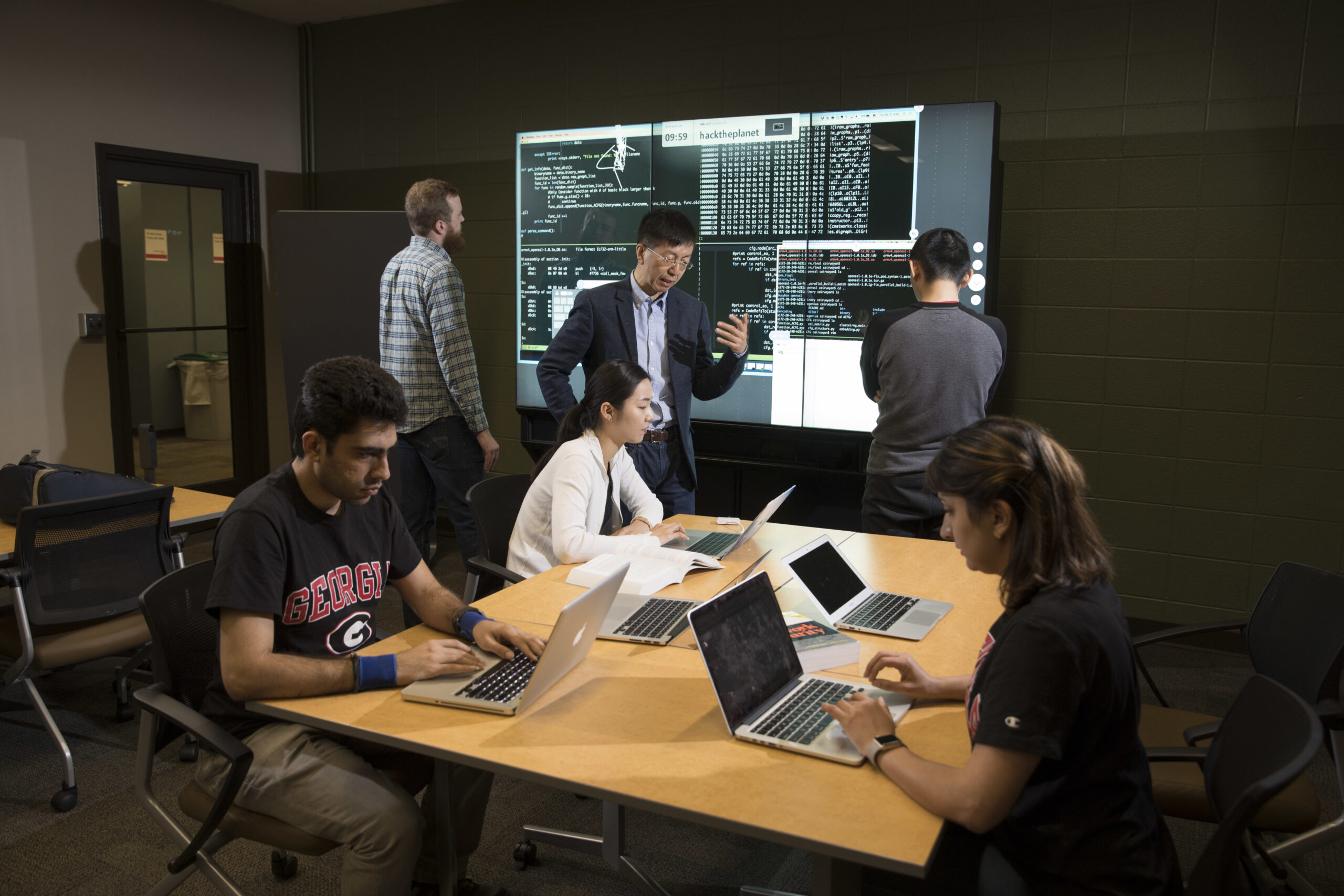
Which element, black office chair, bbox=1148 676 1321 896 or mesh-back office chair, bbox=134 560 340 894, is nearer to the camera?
black office chair, bbox=1148 676 1321 896

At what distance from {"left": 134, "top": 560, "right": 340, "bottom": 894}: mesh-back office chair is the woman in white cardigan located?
0.93 m

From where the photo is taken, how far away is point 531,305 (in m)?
4.98

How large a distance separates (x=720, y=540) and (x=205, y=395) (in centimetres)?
444

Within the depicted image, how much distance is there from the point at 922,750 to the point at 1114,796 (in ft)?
0.96

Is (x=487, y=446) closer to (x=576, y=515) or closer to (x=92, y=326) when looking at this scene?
(x=576, y=515)

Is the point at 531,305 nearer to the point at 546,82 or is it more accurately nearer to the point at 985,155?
the point at 546,82

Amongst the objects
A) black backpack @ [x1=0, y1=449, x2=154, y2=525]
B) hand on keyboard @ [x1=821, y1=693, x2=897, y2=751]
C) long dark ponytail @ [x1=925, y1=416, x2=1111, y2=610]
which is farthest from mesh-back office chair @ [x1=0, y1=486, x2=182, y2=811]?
long dark ponytail @ [x1=925, y1=416, x2=1111, y2=610]

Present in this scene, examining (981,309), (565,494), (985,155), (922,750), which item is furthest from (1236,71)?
(922,750)

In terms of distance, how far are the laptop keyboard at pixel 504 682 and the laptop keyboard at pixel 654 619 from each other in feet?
0.83

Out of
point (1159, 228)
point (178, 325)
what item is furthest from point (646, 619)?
point (178, 325)

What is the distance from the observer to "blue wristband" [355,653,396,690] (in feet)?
5.59

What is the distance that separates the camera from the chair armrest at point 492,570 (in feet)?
8.80

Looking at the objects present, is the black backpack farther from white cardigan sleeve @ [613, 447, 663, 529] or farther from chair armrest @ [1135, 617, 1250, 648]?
chair armrest @ [1135, 617, 1250, 648]

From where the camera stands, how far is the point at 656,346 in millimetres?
→ 3521
